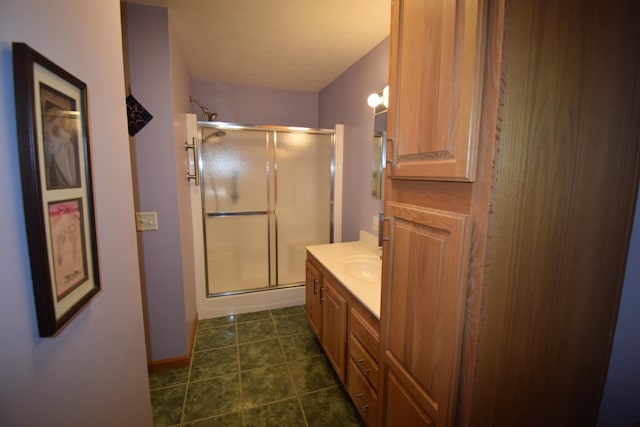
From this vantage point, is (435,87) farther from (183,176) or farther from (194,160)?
(194,160)

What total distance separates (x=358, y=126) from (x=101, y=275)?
221 cm

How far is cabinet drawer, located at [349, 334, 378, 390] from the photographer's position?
1.32 meters

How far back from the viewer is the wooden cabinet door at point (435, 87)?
694 mm

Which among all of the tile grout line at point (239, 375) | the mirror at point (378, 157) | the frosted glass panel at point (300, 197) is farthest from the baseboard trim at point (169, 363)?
the mirror at point (378, 157)

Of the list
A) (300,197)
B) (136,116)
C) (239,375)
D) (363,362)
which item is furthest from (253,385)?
(136,116)

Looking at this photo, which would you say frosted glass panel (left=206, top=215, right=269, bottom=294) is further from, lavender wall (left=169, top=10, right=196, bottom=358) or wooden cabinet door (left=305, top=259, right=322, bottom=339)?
wooden cabinet door (left=305, top=259, right=322, bottom=339)

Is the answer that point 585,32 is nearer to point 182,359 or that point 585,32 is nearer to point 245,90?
point 182,359

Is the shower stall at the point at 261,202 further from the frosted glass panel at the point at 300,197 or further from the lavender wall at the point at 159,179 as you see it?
the lavender wall at the point at 159,179

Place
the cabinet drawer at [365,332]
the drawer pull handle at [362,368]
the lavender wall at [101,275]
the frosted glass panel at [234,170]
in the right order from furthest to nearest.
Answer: the frosted glass panel at [234,170], the drawer pull handle at [362,368], the cabinet drawer at [365,332], the lavender wall at [101,275]

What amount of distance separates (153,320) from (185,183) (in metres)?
1.06

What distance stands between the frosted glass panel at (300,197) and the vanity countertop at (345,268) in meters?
0.71

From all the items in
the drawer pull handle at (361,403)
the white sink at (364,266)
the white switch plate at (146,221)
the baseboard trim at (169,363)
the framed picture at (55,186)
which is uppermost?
the framed picture at (55,186)

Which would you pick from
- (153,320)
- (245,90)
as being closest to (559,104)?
(153,320)

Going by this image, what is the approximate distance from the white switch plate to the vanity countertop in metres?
1.14
